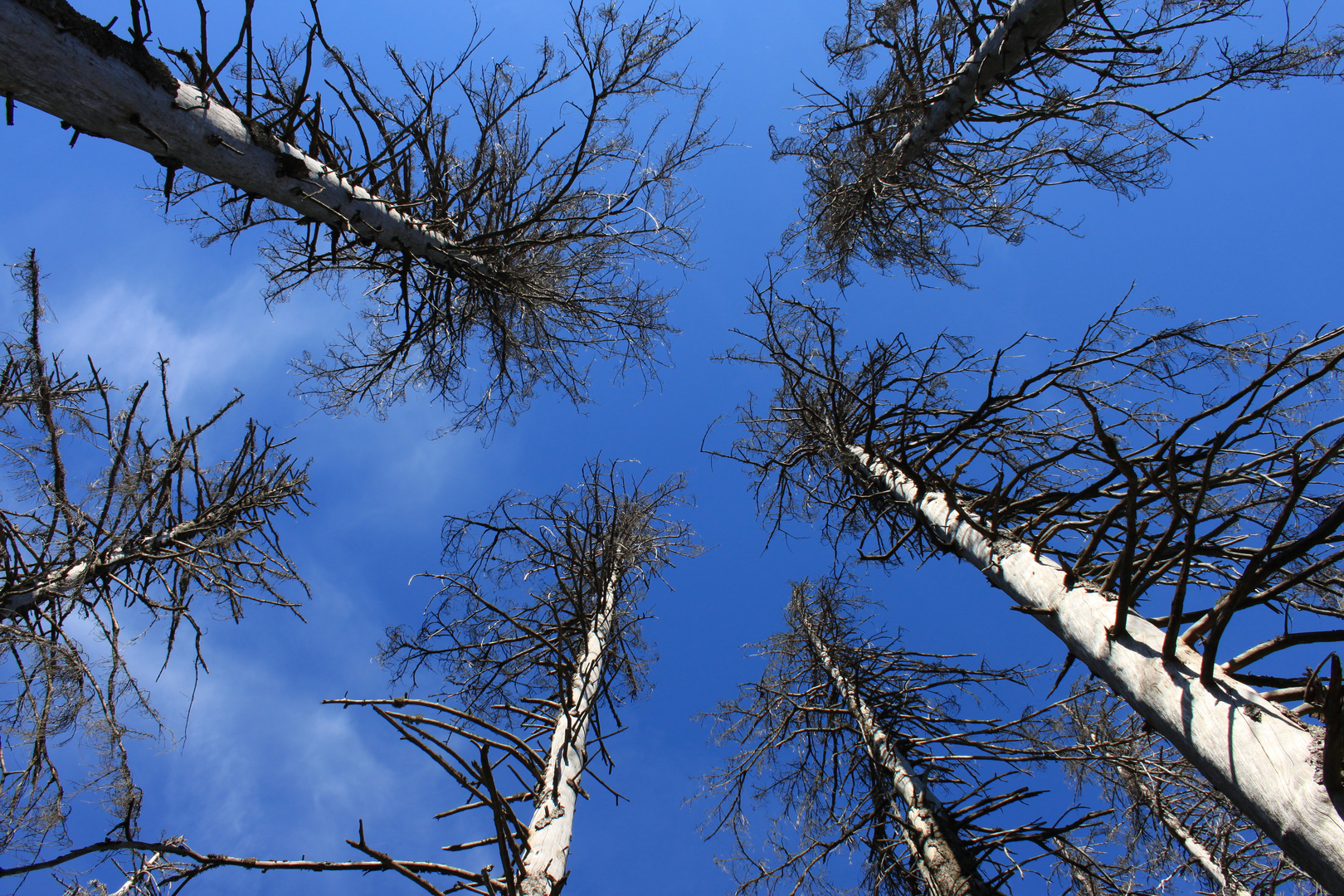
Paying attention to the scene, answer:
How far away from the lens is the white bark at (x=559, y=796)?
237 cm

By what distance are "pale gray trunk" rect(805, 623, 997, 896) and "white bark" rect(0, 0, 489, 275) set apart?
6450mm

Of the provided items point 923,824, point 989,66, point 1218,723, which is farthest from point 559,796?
point 989,66

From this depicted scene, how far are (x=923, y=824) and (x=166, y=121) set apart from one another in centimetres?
701

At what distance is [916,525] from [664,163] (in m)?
3.89

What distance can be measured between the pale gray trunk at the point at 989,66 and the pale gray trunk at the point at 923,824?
6.20m

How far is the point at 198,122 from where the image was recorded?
3.15 metres

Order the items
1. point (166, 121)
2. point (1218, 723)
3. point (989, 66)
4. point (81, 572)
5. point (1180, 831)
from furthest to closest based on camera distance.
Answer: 1. point (1180, 831)
2. point (989, 66)
3. point (81, 572)
4. point (166, 121)
5. point (1218, 723)

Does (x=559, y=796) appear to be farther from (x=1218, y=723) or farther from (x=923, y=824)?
(x=923, y=824)

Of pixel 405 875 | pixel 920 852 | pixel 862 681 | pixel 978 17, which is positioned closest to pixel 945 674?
pixel 862 681

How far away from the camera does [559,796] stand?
9.02 feet

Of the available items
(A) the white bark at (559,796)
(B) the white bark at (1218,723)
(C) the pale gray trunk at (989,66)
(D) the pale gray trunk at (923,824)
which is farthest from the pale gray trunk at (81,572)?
(C) the pale gray trunk at (989,66)

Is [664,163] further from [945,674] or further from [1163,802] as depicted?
[1163,802]

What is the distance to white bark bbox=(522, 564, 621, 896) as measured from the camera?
2367 mm

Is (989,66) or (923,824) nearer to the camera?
(923,824)
